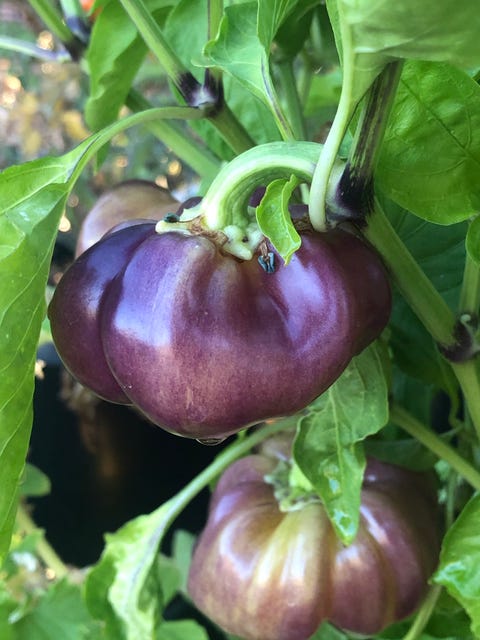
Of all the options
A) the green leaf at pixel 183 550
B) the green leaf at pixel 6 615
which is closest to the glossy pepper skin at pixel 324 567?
the green leaf at pixel 6 615

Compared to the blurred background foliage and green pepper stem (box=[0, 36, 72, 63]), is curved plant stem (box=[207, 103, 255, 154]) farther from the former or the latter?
the blurred background foliage

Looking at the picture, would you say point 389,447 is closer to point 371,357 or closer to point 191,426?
point 371,357

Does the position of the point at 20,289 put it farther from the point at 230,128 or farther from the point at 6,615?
the point at 6,615

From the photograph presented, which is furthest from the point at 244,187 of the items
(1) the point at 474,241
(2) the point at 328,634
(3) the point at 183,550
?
(3) the point at 183,550

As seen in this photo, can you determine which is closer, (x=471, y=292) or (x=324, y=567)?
(x=471, y=292)

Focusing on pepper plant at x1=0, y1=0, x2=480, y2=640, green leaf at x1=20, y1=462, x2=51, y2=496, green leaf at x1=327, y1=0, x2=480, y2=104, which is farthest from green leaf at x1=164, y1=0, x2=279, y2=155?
green leaf at x1=20, y1=462, x2=51, y2=496

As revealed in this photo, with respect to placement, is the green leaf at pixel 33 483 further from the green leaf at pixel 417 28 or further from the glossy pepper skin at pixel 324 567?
the green leaf at pixel 417 28

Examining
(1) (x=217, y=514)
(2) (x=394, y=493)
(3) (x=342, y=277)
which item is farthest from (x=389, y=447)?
(3) (x=342, y=277)
